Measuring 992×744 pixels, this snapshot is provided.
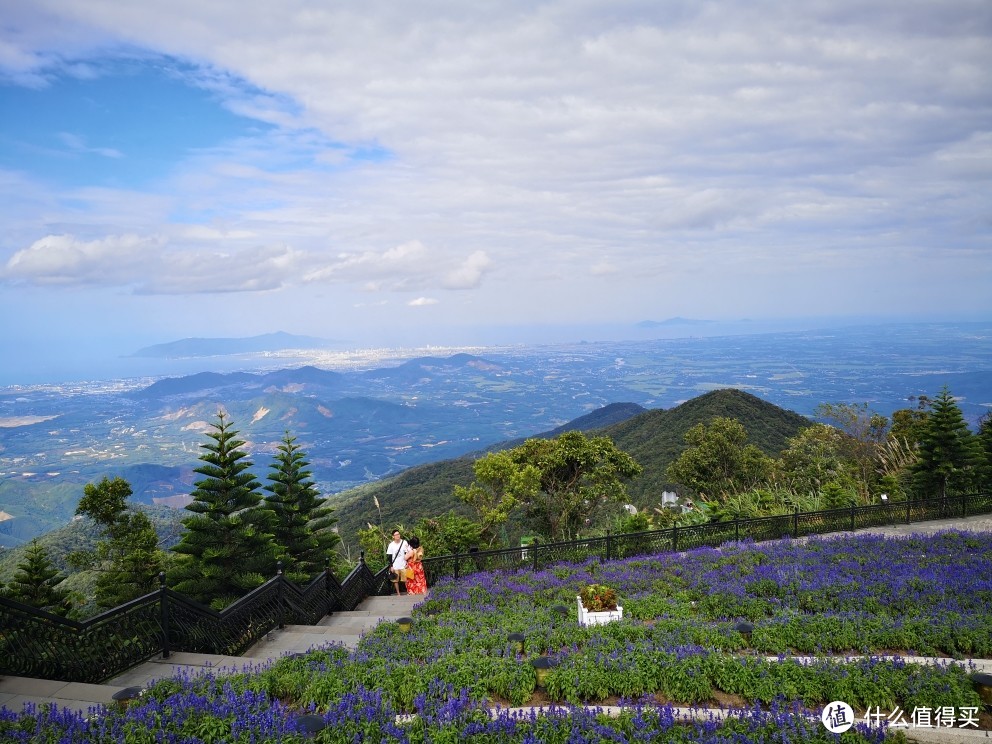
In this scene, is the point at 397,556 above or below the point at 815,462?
above

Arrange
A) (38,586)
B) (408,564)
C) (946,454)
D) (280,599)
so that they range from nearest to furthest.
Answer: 1. (280,599)
2. (408,564)
3. (946,454)
4. (38,586)

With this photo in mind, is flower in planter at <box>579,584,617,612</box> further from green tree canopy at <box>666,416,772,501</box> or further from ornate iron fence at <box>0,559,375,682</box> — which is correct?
green tree canopy at <box>666,416,772,501</box>

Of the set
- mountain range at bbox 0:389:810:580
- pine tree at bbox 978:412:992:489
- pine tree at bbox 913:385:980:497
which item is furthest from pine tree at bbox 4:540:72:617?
mountain range at bbox 0:389:810:580

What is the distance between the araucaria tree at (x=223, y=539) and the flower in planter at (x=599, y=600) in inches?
498

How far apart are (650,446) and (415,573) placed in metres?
55.0

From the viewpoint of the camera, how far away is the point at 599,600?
9.16 m

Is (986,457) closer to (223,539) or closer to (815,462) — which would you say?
(815,462)

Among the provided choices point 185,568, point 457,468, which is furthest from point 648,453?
point 185,568

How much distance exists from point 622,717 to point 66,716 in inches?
192

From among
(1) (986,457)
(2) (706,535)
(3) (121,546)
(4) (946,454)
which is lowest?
(3) (121,546)

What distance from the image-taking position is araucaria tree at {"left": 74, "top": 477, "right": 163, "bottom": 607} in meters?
20.3

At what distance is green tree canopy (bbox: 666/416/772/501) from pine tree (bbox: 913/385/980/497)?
21.7ft

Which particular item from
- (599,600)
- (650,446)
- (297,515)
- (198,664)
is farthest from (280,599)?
(650,446)

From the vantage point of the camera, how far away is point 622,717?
513cm
